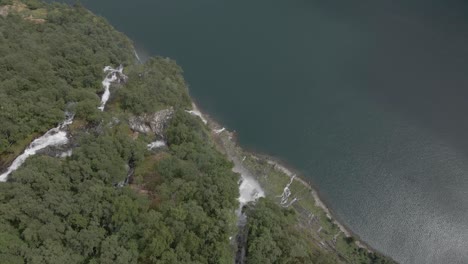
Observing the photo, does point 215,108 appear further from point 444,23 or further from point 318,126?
point 444,23

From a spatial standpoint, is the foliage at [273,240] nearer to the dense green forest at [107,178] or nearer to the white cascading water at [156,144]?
the dense green forest at [107,178]

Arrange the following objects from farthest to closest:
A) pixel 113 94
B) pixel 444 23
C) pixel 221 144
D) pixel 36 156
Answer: pixel 444 23 → pixel 221 144 → pixel 113 94 → pixel 36 156

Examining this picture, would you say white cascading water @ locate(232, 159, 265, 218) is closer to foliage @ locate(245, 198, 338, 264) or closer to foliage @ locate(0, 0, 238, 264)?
foliage @ locate(0, 0, 238, 264)

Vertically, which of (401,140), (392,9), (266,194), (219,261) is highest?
(392,9)

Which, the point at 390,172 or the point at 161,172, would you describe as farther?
the point at 390,172

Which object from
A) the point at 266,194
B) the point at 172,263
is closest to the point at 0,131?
the point at 172,263

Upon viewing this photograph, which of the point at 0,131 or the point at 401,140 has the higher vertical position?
the point at 401,140
